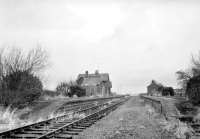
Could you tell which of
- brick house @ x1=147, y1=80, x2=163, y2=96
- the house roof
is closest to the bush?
brick house @ x1=147, y1=80, x2=163, y2=96

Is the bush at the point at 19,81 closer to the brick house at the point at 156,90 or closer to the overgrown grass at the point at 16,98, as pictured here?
the overgrown grass at the point at 16,98

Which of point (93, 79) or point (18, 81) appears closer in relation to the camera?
point (18, 81)

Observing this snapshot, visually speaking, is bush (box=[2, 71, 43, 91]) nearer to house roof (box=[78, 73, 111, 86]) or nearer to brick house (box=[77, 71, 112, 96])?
brick house (box=[77, 71, 112, 96])

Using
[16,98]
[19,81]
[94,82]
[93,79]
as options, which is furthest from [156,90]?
[16,98]

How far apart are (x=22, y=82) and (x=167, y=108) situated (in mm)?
11473

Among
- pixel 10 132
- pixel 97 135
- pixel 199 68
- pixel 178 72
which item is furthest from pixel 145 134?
pixel 178 72

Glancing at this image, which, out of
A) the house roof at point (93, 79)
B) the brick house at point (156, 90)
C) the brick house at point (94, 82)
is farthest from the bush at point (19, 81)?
the house roof at point (93, 79)

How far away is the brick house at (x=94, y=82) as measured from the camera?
289 ft

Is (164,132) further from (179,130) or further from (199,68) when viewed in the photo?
(199,68)

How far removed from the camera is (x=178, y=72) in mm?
40844

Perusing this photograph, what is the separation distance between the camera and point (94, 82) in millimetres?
89938

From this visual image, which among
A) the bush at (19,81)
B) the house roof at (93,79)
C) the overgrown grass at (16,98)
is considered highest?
the house roof at (93,79)

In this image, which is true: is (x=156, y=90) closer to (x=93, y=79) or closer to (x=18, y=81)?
(x=93, y=79)

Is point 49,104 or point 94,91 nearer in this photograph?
point 49,104
